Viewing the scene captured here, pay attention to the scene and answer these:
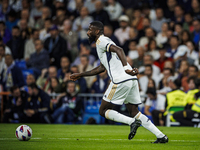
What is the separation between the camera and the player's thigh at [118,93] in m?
6.85

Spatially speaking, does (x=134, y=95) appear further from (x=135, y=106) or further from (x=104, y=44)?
(x=104, y=44)

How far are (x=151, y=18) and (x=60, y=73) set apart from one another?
16.6 ft

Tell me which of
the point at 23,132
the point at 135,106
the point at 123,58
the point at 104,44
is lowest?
the point at 23,132

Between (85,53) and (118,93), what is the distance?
31.2 feet

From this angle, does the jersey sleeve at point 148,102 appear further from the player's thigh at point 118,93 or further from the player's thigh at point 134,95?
the player's thigh at point 118,93

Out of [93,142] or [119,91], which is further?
[93,142]

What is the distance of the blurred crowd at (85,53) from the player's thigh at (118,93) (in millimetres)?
5981

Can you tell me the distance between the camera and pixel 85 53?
639 inches

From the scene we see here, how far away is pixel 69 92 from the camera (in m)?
14.4

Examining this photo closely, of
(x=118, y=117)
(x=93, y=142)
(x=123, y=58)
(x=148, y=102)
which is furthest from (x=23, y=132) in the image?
(x=148, y=102)

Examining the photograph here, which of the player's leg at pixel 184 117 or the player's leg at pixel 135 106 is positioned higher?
the player's leg at pixel 135 106

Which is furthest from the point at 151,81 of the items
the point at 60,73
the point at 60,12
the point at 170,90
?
the point at 60,12

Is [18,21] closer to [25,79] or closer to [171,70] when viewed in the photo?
[25,79]

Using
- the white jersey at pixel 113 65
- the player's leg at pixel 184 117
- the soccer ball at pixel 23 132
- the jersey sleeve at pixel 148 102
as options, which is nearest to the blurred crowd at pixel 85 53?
the jersey sleeve at pixel 148 102
